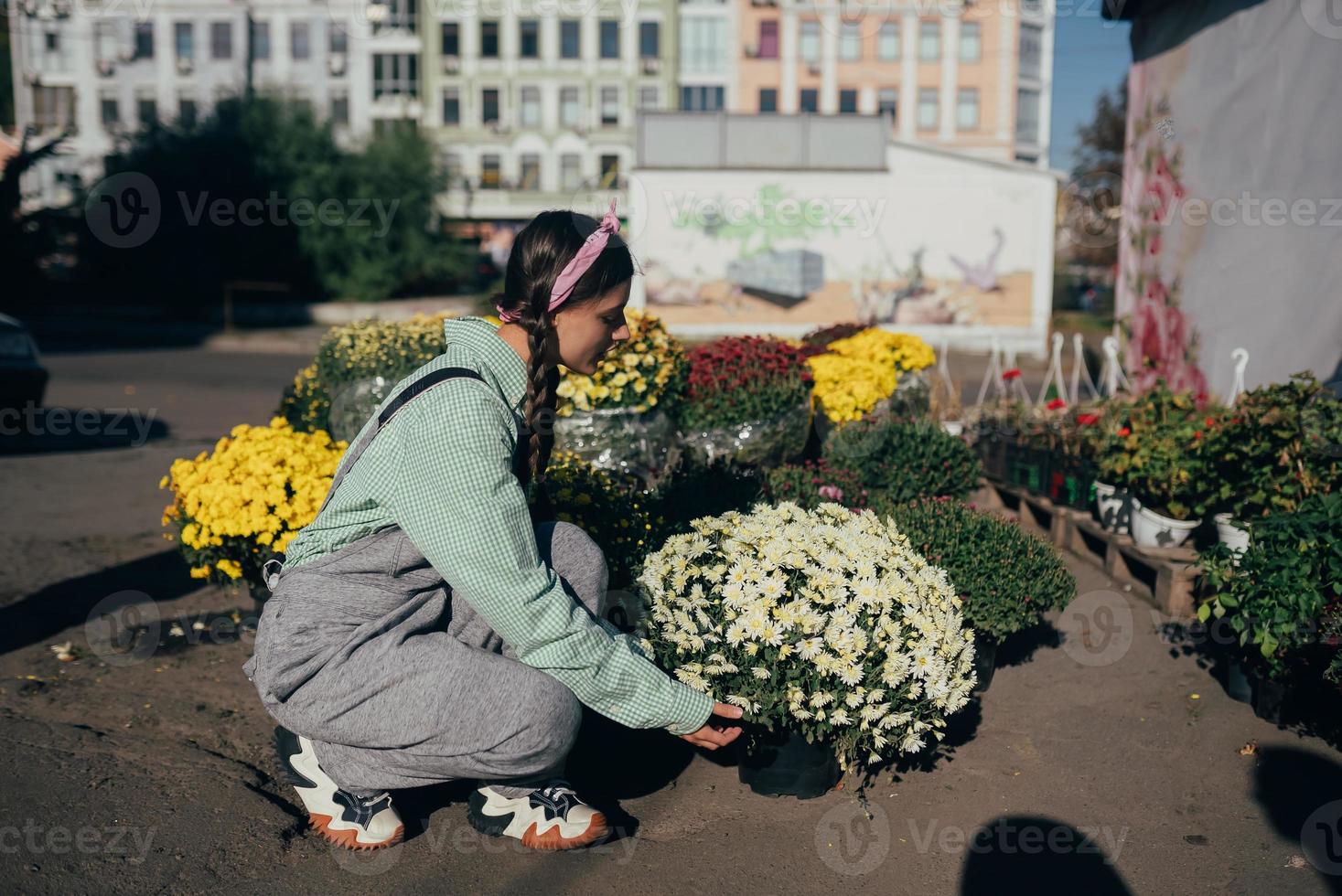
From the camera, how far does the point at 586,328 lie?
9.59ft

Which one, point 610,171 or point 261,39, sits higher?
point 261,39

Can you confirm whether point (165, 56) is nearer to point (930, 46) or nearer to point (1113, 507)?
point (930, 46)

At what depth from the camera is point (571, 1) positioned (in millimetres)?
52875

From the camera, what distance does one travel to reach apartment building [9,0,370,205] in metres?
55.2

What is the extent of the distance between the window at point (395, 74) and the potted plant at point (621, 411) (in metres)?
53.1

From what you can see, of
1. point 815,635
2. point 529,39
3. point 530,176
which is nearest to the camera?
point 815,635

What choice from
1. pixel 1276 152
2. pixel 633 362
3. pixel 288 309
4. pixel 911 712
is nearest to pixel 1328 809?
pixel 911 712

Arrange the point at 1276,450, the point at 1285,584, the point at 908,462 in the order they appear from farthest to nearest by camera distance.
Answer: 1. the point at 908,462
2. the point at 1276,450
3. the point at 1285,584

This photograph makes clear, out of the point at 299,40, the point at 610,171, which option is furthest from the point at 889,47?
the point at 299,40

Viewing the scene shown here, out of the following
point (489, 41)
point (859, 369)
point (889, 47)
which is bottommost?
point (859, 369)

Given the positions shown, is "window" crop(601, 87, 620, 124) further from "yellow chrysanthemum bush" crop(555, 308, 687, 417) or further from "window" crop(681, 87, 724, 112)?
"yellow chrysanthemum bush" crop(555, 308, 687, 417)

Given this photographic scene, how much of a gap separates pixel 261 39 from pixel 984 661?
59498mm

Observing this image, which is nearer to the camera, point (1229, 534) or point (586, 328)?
point (586, 328)

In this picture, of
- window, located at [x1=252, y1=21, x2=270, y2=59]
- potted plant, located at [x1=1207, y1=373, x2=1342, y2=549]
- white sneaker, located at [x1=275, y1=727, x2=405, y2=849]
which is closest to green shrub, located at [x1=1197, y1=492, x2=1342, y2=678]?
potted plant, located at [x1=1207, y1=373, x2=1342, y2=549]
